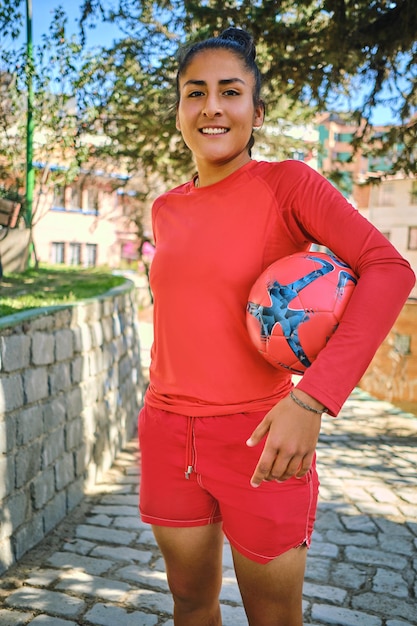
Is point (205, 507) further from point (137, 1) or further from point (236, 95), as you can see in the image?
point (137, 1)

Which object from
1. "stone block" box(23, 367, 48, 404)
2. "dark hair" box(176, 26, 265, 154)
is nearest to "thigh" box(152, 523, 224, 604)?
"dark hair" box(176, 26, 265, 154)

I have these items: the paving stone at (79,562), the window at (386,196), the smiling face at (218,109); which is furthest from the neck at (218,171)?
the window at (386,196)

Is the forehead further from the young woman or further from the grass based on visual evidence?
the grass

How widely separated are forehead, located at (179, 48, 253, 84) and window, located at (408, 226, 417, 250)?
41.1 metres

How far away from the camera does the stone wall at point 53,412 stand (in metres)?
4.09

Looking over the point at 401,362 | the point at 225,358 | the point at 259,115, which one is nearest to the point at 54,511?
the point at 225,358

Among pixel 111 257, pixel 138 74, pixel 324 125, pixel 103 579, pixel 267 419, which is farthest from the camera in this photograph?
pixel 111 257

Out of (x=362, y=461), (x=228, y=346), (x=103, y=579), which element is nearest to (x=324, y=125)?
(x=362, y=461)

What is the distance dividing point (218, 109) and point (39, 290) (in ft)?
18.5

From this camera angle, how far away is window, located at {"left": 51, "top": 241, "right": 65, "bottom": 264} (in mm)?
34575

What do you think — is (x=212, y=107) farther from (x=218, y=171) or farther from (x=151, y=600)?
(x=151, y=600)

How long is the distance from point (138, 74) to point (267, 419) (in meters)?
9.19

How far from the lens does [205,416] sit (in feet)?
6.70

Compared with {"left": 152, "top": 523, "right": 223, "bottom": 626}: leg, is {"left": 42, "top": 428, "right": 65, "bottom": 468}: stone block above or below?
below
